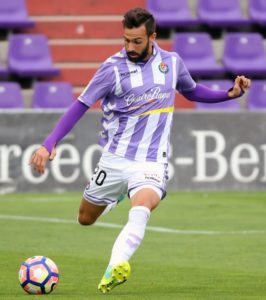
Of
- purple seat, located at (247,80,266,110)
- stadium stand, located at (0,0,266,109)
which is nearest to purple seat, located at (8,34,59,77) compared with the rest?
stadium stand, located at (0,0,266,109)

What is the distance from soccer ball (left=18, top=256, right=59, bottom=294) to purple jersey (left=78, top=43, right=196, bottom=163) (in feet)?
3.38

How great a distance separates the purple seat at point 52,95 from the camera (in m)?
18.5

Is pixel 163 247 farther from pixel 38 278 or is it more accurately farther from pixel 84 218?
pixel 38 278

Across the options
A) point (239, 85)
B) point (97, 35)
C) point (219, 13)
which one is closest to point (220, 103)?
point (219, 13)

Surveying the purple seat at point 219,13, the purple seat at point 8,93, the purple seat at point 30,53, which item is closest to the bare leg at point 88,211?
the purple seat at point 8,93

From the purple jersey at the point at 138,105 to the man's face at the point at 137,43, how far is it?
0.36ft

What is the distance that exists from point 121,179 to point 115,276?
3.49 feet

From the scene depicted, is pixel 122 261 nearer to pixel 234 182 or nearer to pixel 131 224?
pixel 131 224

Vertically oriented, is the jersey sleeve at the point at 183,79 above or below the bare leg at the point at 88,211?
above

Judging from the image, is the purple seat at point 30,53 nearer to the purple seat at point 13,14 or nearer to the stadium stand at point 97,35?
the stadium stand at point 97,35

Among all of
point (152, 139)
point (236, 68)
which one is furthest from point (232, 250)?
point (236, 68)

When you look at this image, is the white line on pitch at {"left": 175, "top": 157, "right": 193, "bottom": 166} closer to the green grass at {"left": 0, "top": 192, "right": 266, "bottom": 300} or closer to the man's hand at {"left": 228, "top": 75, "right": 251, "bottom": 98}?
the green grass at {"left": 0, "top": 192, "right": 266, "bottom": 300}

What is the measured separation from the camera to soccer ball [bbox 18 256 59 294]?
7750 millimetres

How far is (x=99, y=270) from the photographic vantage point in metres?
9.29
